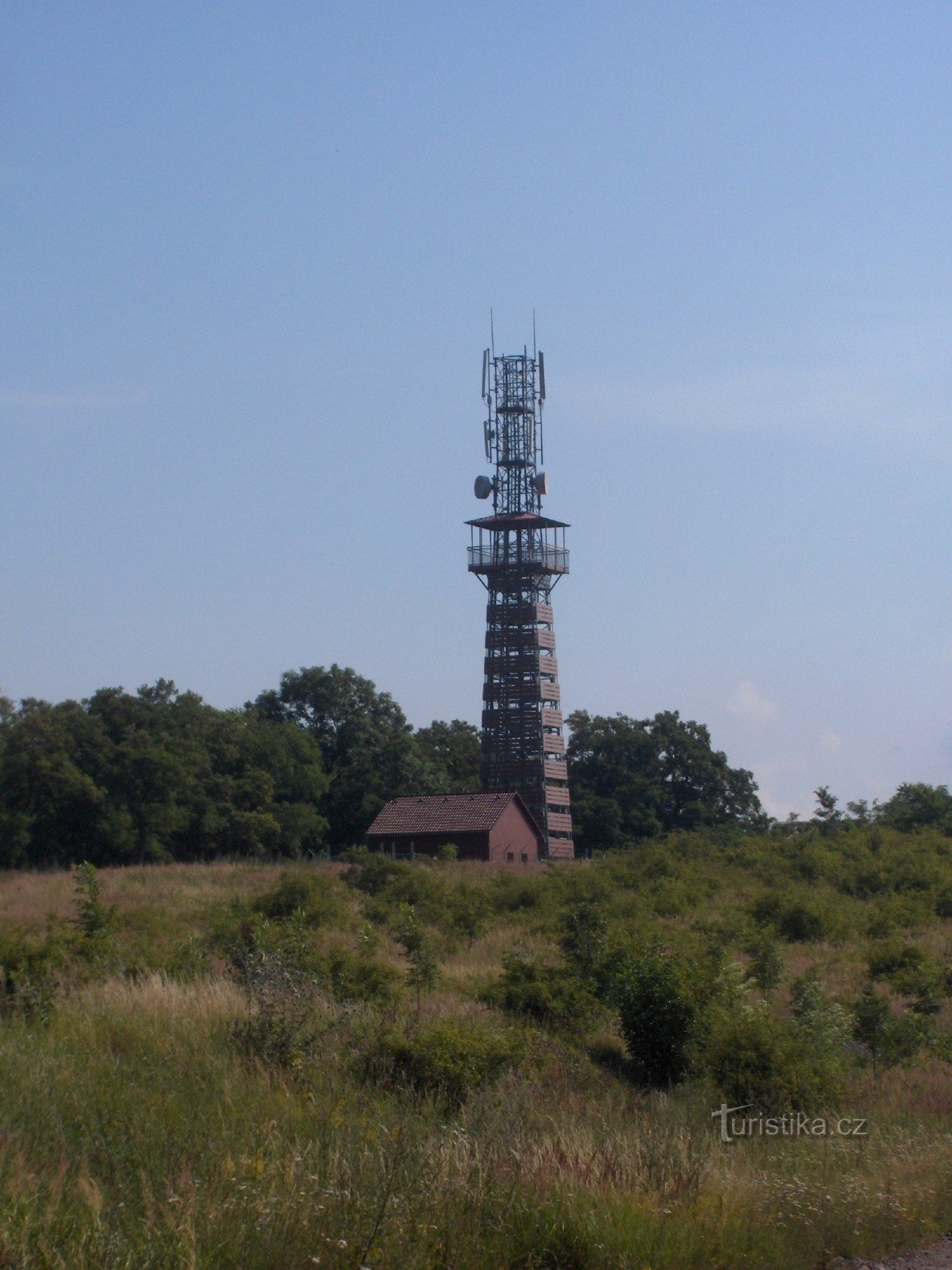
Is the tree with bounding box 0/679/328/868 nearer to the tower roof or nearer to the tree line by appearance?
the tree line

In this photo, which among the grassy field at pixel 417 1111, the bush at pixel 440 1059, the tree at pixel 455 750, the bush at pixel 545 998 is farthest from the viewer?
the tree at pixel 455 750

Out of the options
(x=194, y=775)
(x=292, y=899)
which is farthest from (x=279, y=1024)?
(x=194, y=775)

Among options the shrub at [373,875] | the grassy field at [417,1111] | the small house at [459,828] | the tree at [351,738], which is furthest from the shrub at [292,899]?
the tree at [351,738]

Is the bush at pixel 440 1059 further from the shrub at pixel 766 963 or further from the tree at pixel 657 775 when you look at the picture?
the tree at pixel 657 775

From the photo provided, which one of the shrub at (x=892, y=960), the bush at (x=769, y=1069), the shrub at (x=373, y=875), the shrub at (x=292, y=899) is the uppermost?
the shrub at (x=373, y=875)

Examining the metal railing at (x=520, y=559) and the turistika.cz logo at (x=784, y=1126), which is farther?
the metal railing at (x=520, y=559)

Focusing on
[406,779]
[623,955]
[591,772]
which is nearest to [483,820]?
[406,779]

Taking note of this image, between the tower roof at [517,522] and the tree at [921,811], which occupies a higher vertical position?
the tower roof at [517,522]

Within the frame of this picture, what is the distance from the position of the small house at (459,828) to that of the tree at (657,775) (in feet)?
83.9

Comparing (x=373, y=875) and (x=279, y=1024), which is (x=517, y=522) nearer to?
(x=373, y=875)

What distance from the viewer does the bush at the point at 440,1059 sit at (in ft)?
36.8

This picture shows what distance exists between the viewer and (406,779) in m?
82.0

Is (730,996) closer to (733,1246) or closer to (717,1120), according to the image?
(717,1120)

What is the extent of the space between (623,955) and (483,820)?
4281cm
